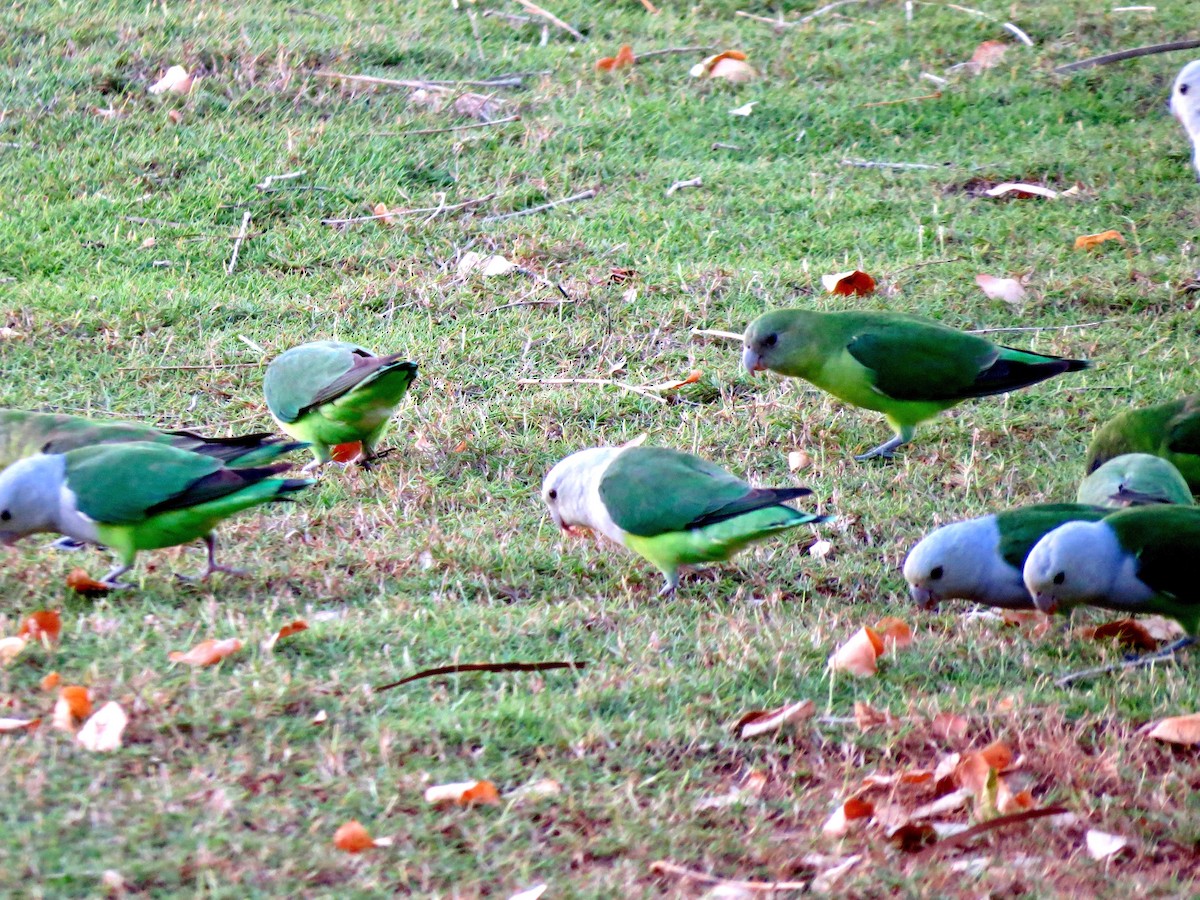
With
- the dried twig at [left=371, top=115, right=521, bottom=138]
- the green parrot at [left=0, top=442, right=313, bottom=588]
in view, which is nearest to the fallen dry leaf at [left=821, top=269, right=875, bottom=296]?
the dried twig at [left=371, top=115, right=521, bottom=138]

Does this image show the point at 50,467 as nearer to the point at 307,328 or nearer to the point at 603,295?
the point at 307,328

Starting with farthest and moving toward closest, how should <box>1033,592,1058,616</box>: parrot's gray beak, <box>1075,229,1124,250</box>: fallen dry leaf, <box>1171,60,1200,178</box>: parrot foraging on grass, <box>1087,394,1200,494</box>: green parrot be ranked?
<box>1171,60,1200,178</box>: parrot foraging on grass → <box>1075,229,1124,250</box>: fallen dry leaf → <box>1087,394,1200,494</box>: green parrot → <box>1033,592,1058,616</box>: parrot's gray beak

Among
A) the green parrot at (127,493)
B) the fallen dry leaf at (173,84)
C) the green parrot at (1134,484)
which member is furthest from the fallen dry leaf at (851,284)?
the fallen dry leaf at (173,84)

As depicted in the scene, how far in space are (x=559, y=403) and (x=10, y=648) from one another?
2682 millimetres

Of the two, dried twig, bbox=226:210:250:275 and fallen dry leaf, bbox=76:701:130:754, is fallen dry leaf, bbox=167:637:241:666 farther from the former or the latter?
dried twig, bbox=226:210:250:275

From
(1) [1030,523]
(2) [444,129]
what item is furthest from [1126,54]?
(1) [1030,523]

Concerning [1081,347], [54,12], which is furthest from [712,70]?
[54,12]

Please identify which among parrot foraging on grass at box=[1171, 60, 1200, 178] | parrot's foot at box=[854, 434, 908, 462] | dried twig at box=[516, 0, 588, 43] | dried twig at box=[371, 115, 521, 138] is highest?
dried twig at box=[516, 0, 588, 43]

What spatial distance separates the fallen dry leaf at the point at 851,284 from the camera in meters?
6.50

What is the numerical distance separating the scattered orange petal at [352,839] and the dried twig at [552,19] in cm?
747

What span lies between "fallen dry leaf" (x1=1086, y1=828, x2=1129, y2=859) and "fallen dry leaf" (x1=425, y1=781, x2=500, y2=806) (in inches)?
52.0

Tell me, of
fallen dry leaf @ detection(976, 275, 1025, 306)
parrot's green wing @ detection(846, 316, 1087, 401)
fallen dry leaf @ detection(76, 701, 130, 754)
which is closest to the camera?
fallen dry leaf @ detection(76, 701, 130, 754)

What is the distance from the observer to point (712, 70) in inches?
348

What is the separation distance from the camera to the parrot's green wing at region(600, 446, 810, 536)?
4.05 meters
